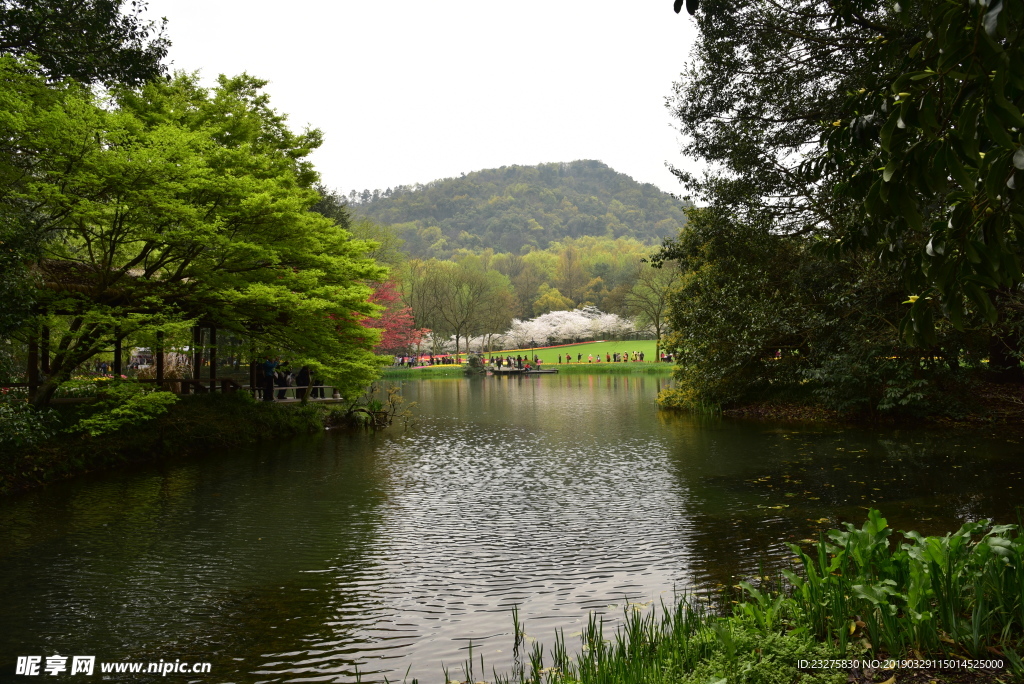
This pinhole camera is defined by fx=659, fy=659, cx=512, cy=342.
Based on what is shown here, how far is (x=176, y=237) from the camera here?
1381 centimetres

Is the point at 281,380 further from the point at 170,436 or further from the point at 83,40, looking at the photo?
the point at 83,40

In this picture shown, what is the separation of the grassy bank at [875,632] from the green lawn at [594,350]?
61881 millimetres

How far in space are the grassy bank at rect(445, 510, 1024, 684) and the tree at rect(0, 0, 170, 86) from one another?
48.8 ft

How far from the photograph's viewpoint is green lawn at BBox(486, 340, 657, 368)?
69062 millimetres

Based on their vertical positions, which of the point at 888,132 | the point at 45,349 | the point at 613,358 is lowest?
the point at 613,358

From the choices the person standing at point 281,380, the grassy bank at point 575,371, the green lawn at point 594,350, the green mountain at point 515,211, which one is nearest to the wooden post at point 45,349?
the person standing at point 281,380

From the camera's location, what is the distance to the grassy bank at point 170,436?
40.1ft

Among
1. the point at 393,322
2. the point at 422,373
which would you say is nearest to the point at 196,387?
the point at 393,322

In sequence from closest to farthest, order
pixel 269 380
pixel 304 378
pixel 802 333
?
1. pixel 802 333
2. pixel 269 380
3. pixel 304 378

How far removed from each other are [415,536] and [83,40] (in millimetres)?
13949

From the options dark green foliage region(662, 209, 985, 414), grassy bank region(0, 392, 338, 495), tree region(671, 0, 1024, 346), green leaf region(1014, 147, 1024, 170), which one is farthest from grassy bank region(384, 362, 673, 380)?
green leaf region(1014, 147, 1024, 170)

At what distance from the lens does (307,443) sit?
18.0 meters

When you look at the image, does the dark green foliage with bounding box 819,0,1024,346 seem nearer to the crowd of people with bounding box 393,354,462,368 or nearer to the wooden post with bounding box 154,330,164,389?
the wooden post with bounding box 154,330,164,389

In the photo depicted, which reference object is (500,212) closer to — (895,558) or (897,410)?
(897,410)
